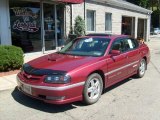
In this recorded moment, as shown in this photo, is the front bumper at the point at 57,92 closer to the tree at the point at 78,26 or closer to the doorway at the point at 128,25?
the tree at the point at 78,26

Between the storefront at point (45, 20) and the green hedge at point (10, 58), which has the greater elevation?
the storefront at point (45, 20)

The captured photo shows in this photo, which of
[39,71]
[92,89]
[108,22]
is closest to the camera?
[39,71]

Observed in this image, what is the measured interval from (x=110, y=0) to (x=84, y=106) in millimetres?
13679

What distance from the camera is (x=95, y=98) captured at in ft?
18.5

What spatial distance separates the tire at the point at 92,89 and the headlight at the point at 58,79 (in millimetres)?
514

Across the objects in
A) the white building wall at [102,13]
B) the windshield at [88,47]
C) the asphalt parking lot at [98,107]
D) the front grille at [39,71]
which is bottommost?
the asphalt parking lot at [98,107]

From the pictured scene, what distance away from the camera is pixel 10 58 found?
8.35m

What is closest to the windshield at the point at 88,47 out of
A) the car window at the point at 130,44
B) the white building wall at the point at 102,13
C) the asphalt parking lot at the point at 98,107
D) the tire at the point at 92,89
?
the tire at the point at 92,89

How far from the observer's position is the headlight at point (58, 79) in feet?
16.3

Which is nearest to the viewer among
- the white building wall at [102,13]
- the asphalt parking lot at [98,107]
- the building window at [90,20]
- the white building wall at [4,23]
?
the asphalt parking lot at [98,107]

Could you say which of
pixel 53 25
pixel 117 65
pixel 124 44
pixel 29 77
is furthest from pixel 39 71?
pixel 53 25

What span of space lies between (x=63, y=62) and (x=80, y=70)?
539mm

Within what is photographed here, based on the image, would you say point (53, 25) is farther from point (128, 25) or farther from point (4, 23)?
point (128, 25)

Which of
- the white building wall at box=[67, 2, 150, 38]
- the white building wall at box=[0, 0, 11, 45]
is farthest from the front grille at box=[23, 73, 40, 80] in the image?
the white building wall at box=[67, 2, 150, 38]
